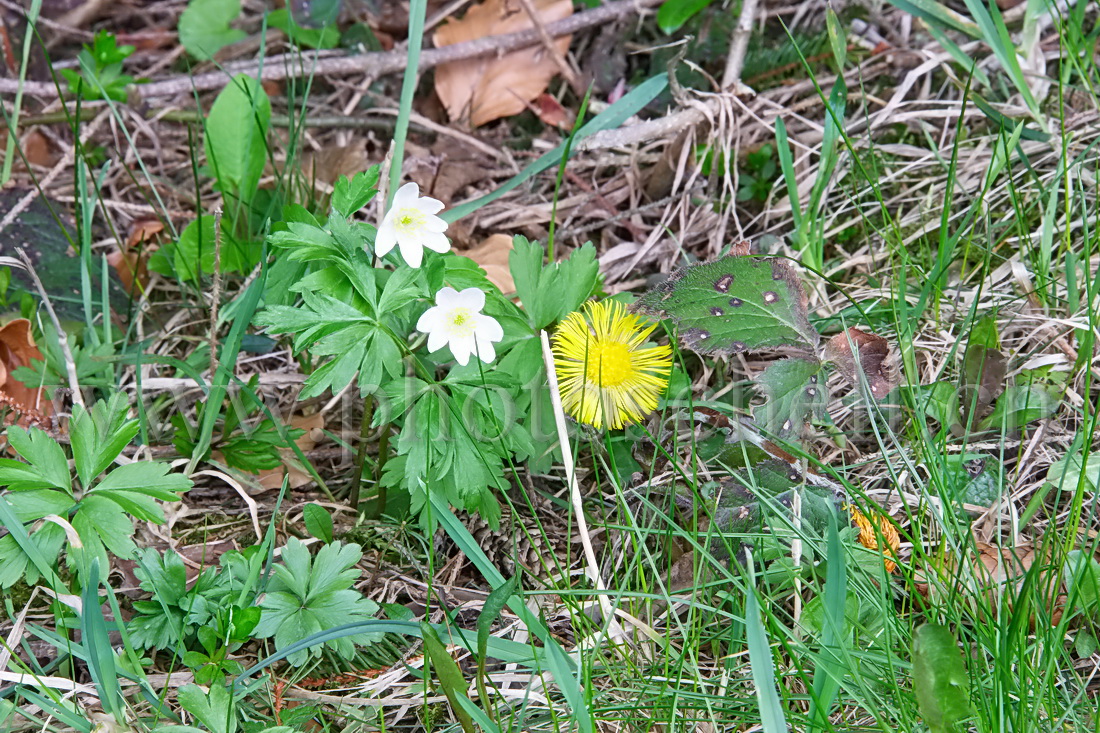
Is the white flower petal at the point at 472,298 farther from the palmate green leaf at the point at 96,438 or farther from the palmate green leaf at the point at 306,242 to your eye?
the palmate green leaf at the point at 96,438

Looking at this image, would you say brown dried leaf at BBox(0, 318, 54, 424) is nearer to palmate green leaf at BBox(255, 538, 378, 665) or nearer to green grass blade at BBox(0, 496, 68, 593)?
green grass blade at BBox(0, 496, 68, 593)

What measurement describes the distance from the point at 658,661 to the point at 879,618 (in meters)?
0.38

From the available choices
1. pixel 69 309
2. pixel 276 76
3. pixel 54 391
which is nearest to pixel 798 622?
pixel 54 391

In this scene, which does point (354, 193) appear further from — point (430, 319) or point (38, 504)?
point (38, 504)

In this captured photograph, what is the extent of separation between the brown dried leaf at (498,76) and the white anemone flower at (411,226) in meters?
1.30

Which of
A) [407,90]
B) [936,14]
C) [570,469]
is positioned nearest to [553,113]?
[407,90]

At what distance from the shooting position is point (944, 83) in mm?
2531

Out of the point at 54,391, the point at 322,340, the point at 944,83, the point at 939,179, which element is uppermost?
the point at 944,83

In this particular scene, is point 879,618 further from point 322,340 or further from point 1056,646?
point 322,340

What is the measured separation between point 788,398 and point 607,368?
35 cm

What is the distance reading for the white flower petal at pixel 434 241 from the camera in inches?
61.4

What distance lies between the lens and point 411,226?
1.55 metres

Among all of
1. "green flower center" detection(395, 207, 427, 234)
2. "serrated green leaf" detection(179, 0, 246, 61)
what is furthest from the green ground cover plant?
"serrated green leaf" detection(179, 0, 246, 61)

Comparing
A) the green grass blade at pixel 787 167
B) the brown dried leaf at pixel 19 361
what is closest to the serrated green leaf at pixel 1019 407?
the green grass blade at pixel 787 167
